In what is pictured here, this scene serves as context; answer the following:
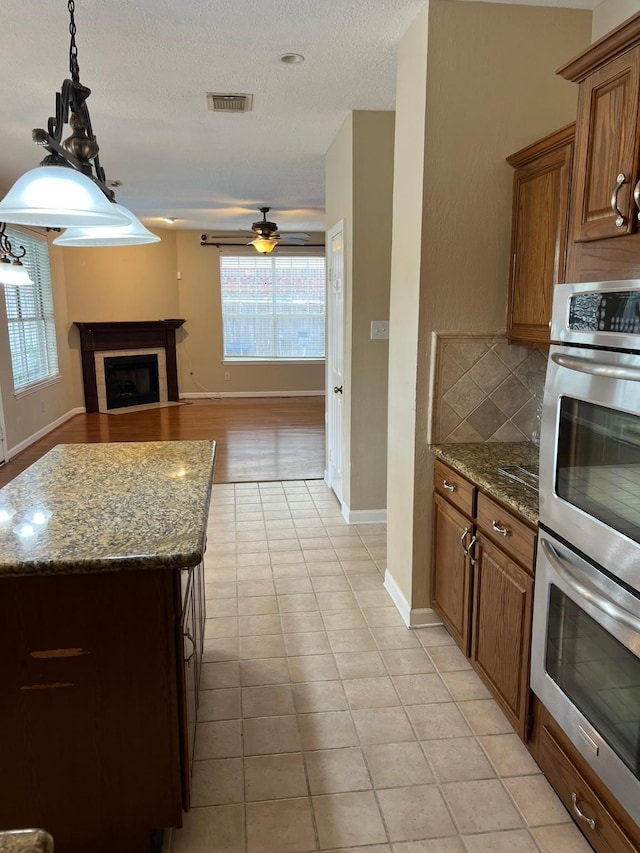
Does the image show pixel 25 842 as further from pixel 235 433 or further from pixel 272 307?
pixel 272 307

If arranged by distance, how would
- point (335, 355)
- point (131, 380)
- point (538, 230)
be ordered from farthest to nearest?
point (131, 380), point (335, 355), point (538, 230)

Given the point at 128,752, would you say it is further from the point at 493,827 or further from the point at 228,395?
the point at 228,395

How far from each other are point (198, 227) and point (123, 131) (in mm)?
5143

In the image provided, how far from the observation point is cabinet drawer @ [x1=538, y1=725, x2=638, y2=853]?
1.49 m

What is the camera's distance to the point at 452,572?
2523 millimetres

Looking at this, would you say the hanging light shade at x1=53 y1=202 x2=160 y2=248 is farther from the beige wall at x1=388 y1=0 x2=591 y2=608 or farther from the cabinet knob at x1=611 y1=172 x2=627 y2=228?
the cabinet knob at x1=611 y1=172 x2=627 y2=228

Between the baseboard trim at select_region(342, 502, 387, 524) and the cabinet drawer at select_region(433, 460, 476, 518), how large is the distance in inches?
60.8

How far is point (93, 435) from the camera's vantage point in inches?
276

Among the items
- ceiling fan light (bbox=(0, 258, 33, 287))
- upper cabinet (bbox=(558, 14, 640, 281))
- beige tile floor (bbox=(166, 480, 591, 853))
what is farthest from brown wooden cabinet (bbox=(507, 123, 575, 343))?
ceiling fan light (bbox=(0, 258, 33, 287))

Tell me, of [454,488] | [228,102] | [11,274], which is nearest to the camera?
[454,488]

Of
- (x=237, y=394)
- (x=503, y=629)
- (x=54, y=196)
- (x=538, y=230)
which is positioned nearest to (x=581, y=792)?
(x=503, y=629)

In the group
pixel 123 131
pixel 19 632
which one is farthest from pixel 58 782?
pixel 123 131

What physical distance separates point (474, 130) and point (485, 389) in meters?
1.07

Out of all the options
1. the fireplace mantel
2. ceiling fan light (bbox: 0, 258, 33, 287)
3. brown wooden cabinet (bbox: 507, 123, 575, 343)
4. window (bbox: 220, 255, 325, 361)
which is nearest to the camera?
brown wooden cabinet (bbox: 507, 123, 575, 343)
